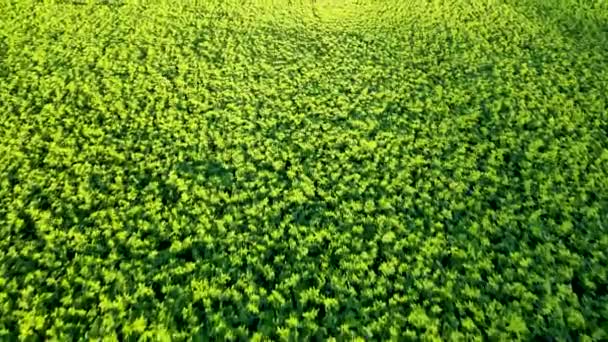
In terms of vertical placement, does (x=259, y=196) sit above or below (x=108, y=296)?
above

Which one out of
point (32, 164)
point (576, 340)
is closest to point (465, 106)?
point (576, 340)

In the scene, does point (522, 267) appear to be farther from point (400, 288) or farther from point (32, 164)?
point (32, 164)

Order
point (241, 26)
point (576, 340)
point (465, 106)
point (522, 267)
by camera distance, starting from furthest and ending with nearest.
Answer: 1. point (241, 26)
2. point (465, 106)
3. point (522, 267)
4. point (576, 340)

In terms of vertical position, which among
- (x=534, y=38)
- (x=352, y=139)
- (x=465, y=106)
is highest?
(x=534, y=38)

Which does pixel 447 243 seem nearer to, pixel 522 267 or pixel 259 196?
pixel 522 267

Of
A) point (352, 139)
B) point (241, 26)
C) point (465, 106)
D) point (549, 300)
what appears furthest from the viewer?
point (241, 26)

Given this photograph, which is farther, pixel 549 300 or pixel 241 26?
pixel 241 26
